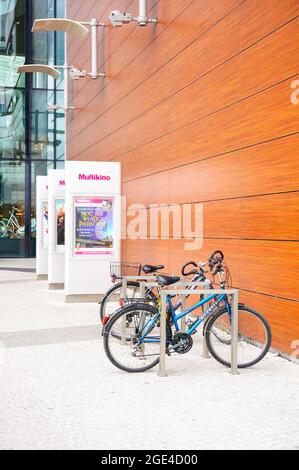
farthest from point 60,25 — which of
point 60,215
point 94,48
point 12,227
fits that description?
point 12,227

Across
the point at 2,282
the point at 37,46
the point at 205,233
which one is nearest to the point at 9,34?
the point at 37,46

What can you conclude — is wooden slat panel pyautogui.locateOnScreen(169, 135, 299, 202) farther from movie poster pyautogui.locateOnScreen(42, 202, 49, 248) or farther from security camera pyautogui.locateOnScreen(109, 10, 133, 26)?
movie poster pyautogui.locateOnScreen(42, 202, 49, 248)

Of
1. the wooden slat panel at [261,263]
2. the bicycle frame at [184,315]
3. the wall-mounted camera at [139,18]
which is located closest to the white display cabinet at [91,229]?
the wall-mounted camera at [139,18]

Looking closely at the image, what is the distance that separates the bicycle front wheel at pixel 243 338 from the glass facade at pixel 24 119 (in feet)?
65.6

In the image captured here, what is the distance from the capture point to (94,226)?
11.3m

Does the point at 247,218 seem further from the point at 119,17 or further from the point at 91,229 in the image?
the point at 119,17

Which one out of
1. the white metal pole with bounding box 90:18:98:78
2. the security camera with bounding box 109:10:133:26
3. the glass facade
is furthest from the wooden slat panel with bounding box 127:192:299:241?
the glass facade

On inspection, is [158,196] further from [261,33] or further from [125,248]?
[261,33]

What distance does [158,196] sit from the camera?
11156mm

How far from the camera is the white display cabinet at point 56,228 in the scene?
1364 cm

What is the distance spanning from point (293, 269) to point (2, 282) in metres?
10.5

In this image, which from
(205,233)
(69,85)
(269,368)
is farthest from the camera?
(69,85)

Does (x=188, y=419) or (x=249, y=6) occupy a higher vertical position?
(x=249, y=6)

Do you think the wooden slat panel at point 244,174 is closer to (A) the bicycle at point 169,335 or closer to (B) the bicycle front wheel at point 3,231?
(A) the bicycle at point 169,335
